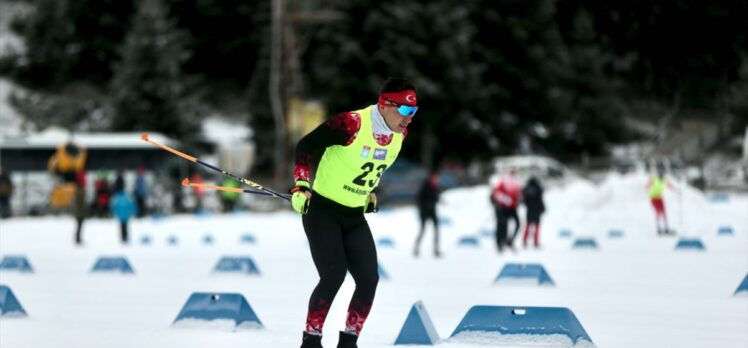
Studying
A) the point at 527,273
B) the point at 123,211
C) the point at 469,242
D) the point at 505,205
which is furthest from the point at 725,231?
the point at 527,273

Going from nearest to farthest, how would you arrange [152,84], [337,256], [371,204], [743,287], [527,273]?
[337,256], [371,204], [743,287], [527,273], [152,84]

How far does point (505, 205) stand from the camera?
21.4m

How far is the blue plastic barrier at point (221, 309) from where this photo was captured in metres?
9.05

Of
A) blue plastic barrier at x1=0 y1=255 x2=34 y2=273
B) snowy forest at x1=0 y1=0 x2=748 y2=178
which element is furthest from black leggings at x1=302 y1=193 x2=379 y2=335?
snowy forest at x1=0 y1=0 x2=748 y2=178

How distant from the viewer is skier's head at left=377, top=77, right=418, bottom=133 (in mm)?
7082

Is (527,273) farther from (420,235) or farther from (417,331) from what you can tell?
(420,235)

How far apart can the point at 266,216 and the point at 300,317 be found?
1100 inches

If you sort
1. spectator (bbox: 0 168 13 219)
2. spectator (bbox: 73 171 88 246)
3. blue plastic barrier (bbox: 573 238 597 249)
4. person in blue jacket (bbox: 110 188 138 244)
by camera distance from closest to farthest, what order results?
blue plastic barrier (bbox: 573 238 597 249)
spectator (bbox: 73 171 88 246)
person in blue jacket (bbox: 110 188 138 244)
spectator (bbox: 0 168 13 219)

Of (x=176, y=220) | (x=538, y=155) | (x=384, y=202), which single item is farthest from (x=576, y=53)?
(x=176, y=220)

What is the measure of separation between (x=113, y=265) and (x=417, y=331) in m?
8.28

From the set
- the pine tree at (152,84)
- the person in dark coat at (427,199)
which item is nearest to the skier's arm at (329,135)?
the person in dark coat at (427,199)

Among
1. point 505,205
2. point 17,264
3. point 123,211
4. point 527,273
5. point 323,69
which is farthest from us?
point 323,69

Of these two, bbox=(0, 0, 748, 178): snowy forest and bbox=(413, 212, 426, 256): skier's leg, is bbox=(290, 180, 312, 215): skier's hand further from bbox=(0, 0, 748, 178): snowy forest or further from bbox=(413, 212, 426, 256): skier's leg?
bbox=(0, 0, 748, 178): snowy forest

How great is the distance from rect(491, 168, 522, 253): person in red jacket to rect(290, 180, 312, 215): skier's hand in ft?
45.9
